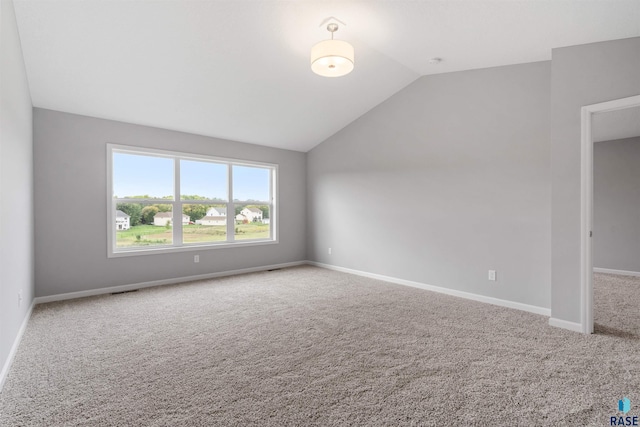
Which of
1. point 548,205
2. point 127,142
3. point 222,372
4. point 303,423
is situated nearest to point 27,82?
point 127,142

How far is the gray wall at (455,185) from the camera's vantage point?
11.6 feet

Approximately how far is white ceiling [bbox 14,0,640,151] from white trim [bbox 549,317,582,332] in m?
2.58

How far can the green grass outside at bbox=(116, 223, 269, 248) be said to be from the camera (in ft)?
15.0

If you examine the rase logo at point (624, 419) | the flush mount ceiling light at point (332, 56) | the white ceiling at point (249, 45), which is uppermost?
the white ceiling at point (249, 45)

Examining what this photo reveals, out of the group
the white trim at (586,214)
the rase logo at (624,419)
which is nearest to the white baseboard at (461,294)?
the white trim at (586,214)

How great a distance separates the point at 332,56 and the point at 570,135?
2.35 m

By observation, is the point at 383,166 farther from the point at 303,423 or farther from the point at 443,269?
the point at 303,423

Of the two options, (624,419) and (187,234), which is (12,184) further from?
(624,419)

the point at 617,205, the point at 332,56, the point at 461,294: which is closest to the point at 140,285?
the point at 332,56

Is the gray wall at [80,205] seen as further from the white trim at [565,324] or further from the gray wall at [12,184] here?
the white trim at [565,324]

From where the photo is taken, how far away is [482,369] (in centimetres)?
225

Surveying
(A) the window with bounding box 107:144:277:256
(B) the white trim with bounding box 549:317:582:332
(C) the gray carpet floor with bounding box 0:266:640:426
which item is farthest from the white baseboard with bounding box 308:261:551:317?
(A) the window with bounding box 107:144:277:256

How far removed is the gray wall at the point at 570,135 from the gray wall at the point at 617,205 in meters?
3.78

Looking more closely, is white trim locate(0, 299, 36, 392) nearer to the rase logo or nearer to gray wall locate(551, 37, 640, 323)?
the rase logo
